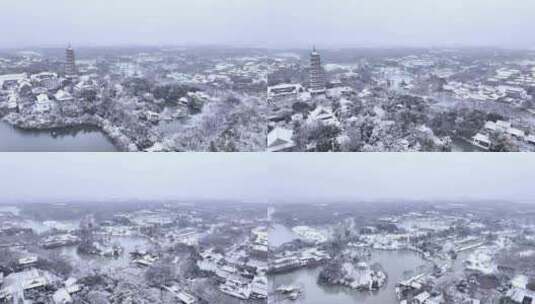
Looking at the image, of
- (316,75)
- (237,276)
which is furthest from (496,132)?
(237,276)

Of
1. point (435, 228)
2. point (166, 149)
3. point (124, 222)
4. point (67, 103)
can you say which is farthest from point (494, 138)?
point (67, 103)

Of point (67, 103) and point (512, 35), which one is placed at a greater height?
point (512, 35)

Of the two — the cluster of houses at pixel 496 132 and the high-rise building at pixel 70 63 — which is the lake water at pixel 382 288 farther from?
the high-rise building at pixel 70 63

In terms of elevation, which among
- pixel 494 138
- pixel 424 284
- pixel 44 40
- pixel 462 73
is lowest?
pixel 424 284

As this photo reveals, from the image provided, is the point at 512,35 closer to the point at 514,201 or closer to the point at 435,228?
the point at 514,201

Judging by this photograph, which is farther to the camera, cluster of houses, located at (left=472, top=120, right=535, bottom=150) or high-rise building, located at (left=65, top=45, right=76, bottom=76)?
high-rise building, located at (left=65, top=45, right=76, bottom=76)

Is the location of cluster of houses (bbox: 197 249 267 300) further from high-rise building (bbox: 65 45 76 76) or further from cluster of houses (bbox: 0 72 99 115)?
high-rise building (bbox: 65 45 76 76)

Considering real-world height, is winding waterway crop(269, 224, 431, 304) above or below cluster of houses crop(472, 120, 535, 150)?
below

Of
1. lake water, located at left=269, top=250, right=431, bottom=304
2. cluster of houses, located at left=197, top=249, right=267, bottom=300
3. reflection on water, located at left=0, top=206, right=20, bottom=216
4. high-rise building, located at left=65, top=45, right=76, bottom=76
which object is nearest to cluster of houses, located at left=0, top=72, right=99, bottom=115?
high-rise building, located at left=65, top=45, right=76, bottom=76
